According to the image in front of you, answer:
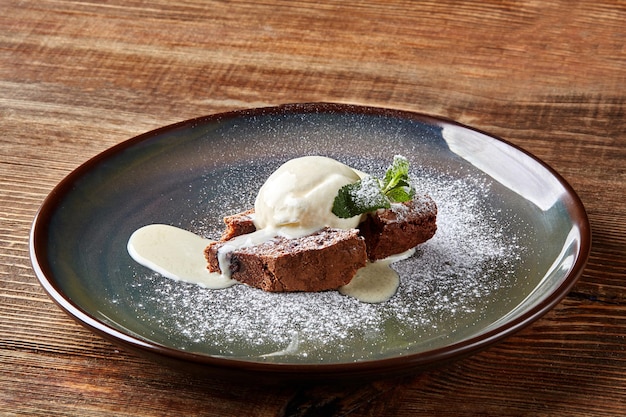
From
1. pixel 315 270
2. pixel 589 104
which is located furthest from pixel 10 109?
pixel 589 104

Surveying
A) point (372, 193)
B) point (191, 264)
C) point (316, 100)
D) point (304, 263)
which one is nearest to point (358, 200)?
point (372, 193)

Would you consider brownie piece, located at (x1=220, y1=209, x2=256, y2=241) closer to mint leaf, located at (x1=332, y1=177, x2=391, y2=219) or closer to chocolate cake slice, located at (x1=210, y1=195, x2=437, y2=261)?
chocolate cake slice, located at (x1=210, y1=195, x2=437, y2=261)

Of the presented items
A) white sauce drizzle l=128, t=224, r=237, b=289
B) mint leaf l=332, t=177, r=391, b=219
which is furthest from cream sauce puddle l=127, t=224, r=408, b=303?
mint leaf l=332, t=177, r=391, b=219

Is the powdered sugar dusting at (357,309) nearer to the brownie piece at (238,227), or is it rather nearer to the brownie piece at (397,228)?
the brownie piece at (397,228)

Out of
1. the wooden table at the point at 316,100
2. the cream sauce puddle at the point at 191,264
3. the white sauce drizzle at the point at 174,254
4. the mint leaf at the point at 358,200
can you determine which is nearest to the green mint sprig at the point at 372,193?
the mint leaf at the point at 358,200

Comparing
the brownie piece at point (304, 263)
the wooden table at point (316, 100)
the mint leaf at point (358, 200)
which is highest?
the mint leaf at point (358, 200)

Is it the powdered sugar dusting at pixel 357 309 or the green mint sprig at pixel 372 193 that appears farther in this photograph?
the green mint sprig at pixel 372 193
